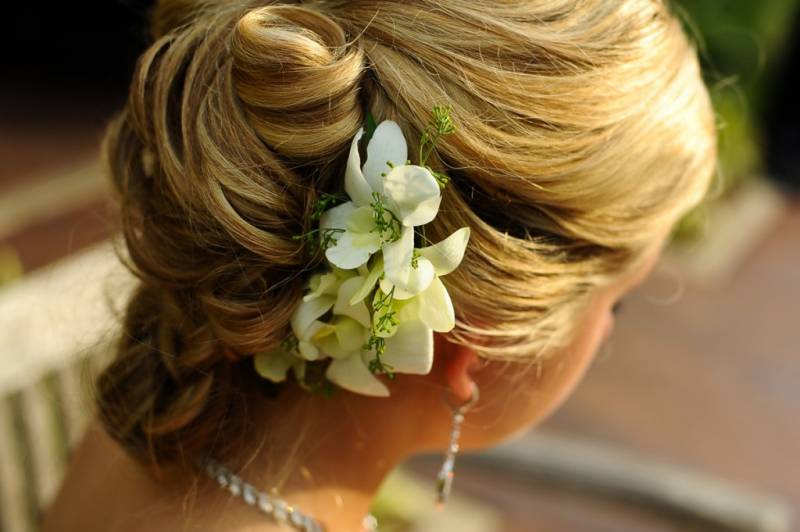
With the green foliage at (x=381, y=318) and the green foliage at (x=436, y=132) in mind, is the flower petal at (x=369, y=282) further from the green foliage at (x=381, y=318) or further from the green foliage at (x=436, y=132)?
the green foliage at (x=436, y=132)

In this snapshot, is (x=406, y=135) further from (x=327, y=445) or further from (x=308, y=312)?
(x=327, y=445)

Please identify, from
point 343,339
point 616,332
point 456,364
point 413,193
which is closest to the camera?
point 413,193

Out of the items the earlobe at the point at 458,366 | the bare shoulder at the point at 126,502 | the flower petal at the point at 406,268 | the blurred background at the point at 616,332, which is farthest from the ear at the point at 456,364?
the blurred background at the point at 616,332

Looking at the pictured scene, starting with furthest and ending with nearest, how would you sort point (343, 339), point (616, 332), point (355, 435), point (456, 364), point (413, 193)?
point (616, 332) < point (355, 435) < point (456, 364) < point (343, 339) < point (413, 193)

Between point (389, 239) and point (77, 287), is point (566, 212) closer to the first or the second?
point (389, 239)

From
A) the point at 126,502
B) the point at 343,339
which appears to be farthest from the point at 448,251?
the point at 126,502

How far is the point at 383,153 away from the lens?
117 cm

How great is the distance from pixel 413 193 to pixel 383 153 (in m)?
0.07

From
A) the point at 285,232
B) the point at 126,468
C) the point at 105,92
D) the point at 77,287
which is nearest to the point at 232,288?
the point at 285,232

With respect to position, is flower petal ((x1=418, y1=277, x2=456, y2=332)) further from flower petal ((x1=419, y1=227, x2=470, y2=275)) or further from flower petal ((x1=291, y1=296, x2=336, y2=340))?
flower petal ((x1=291, y1=296, x2=336, y2=340))

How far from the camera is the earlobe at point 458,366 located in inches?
54.1

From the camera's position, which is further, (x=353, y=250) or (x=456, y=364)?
(x=456, y=364)

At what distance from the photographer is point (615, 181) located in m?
1.34

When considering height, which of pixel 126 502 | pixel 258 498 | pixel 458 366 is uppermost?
pixel 458 366
